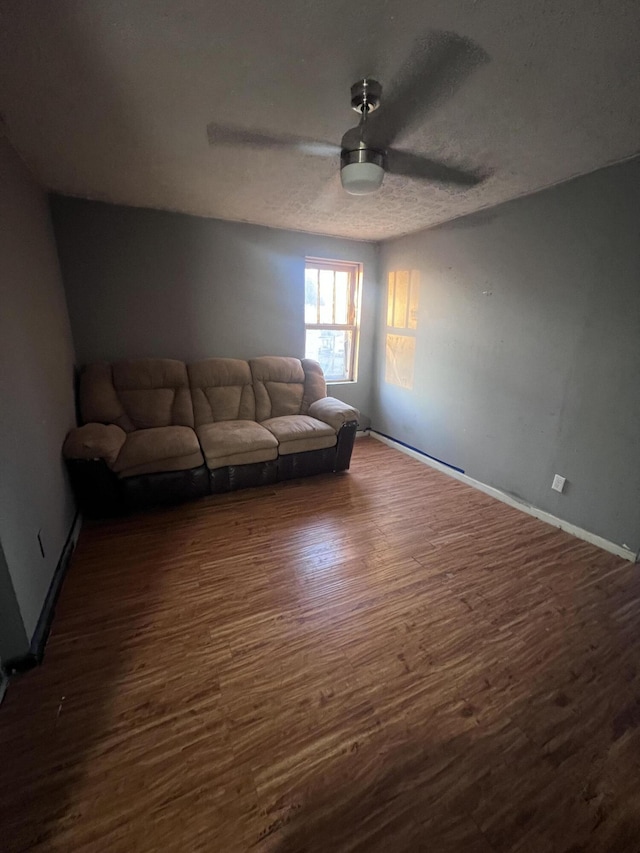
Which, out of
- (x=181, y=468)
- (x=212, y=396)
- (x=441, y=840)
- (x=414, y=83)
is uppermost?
(x=414, y=83)

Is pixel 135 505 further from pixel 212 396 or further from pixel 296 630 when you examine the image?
pixel 296 630

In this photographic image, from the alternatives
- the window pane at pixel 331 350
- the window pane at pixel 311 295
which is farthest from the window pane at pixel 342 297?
the window pane at pixel 311 295

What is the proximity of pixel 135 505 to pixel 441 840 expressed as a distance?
2.42 metres

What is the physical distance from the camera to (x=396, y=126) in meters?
1.63

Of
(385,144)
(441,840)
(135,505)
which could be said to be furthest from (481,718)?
(385,144)

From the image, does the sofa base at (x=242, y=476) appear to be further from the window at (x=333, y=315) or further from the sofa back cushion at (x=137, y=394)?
the window at (x=333, y=315)

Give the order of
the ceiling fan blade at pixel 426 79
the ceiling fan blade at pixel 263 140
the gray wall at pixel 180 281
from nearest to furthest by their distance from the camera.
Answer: the ceiling fan blade at pixel 426 79 < the ceiling fan blade at pixel 263 140 < the gray wall at pixel 180 281

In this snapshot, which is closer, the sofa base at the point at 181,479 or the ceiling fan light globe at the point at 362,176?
the ceiling fan light globe at the point at 362,176

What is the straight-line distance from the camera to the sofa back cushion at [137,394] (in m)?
2.86

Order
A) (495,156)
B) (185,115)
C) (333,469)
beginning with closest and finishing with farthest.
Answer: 1. (185,115)
2. (495,156)
3. (333,469)

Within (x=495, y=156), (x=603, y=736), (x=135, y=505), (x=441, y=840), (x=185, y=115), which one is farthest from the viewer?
(x=135, y=505)

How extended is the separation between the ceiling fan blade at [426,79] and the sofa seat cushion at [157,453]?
2281 millimetres

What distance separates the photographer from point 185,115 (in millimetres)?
1593

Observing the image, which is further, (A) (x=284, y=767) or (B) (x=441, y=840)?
(A) (x=284, y=767)
